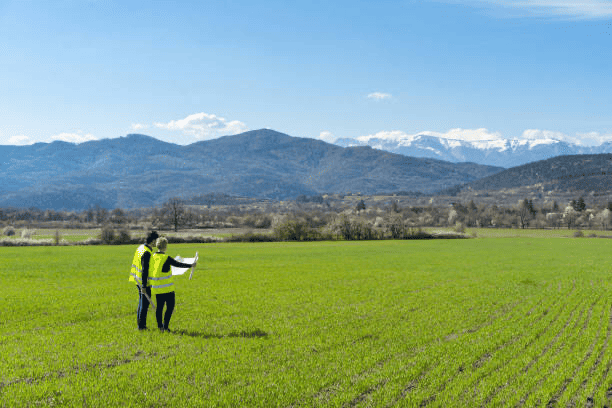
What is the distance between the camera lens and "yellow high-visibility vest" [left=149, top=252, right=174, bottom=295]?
44.0 ft

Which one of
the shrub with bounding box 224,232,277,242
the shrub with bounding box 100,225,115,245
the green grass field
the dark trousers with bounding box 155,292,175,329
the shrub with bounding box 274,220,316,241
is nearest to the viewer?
the green grass field

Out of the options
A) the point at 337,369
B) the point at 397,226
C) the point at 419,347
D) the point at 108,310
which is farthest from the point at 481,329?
the point at 397,226

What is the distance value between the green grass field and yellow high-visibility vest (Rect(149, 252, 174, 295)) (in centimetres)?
143

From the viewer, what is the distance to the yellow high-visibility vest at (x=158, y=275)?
1340cm

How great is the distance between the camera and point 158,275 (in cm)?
1338

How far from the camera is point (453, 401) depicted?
8.98 metres

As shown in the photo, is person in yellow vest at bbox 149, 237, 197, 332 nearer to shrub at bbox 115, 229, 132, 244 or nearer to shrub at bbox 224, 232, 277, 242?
shrub at bbox 115, 229, 132, 244

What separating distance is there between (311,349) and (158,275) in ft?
16.1

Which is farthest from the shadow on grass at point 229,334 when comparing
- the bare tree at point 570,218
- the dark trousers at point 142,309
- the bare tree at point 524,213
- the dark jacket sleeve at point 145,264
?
the bare tree at point 570,218

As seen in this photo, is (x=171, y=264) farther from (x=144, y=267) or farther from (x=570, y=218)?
(x=570, y=218)

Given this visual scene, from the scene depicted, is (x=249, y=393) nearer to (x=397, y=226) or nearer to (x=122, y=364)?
(x=122, y=364)

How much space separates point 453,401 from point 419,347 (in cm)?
376

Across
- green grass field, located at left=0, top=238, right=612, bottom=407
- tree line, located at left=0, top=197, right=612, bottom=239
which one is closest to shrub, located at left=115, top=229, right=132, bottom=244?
tree line, located at left=0, top=197, right=612, bottom=239

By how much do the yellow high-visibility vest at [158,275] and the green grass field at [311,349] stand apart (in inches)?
56.1
